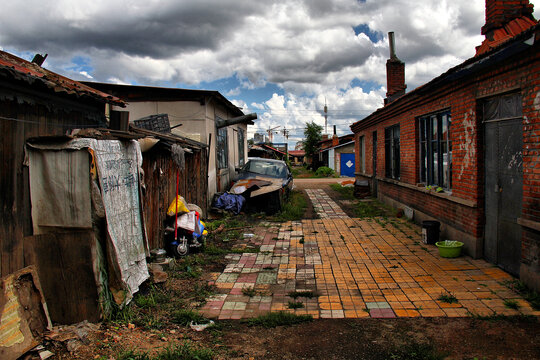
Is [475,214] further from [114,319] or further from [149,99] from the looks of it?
[149,99]

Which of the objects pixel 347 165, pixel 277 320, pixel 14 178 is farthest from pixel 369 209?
pixel 347 165

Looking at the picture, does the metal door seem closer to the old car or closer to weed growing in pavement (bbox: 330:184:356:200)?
the old car

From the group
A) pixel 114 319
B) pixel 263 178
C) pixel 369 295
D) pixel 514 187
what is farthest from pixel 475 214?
pixel 263 178

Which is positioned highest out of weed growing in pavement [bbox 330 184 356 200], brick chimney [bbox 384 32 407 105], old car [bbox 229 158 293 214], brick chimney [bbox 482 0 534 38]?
brick chimney [bbox 384 32 407 105]

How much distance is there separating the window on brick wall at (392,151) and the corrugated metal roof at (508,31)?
5.53 metres

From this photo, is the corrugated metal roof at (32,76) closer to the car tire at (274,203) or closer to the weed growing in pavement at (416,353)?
the weed growing in pavement at (416,353)

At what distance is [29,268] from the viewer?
12.5 feet

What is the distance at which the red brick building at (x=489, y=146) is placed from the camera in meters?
4.84

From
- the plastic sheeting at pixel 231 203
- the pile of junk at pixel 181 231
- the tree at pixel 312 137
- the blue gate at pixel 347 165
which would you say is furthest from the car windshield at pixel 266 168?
the tree at pixel 312 137

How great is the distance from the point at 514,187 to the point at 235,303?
443 cm

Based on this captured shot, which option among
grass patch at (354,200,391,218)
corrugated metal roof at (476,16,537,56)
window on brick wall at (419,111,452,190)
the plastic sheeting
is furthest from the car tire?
corrugated metal roof at (476,16,537,56)

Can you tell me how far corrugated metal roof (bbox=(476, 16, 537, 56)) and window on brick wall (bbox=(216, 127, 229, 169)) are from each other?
329 inches

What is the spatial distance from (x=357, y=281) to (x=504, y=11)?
5.47m

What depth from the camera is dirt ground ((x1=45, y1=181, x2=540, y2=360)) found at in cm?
354
